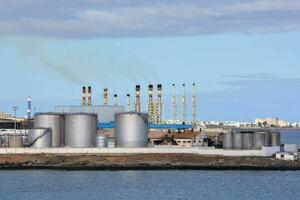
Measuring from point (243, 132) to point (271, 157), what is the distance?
9.40 metres

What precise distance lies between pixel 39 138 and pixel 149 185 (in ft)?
140

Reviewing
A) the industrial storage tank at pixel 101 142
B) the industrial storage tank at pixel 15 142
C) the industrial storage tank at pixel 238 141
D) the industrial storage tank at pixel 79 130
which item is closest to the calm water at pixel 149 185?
the industrial storage tank at pixel 238 141

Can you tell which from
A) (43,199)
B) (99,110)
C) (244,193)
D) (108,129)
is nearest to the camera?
(43,199)

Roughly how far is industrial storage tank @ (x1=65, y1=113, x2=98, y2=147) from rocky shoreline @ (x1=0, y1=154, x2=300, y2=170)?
9835 mm

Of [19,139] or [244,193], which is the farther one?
[19,139]

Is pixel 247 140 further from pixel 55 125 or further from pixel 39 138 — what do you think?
pixel 39 138

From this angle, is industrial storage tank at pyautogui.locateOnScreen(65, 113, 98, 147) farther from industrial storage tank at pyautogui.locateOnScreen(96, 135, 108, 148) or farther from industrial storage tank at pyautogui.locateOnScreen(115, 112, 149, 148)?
industrial storage tank at pyautogui.locateOnScreen(115, 112, 149, 148)

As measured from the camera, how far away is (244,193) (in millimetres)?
99000

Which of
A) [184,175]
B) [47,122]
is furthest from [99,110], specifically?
[184,175]

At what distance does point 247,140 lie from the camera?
471ft

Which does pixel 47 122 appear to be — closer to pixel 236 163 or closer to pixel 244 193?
pixel 236 163

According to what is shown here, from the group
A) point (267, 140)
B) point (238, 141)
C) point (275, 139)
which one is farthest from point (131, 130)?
point (275, 139)

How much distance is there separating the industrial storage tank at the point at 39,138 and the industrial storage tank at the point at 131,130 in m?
11.7

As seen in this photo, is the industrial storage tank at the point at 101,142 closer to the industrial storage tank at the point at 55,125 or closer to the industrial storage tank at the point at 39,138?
the industrial storage tank at the point at 55,125
